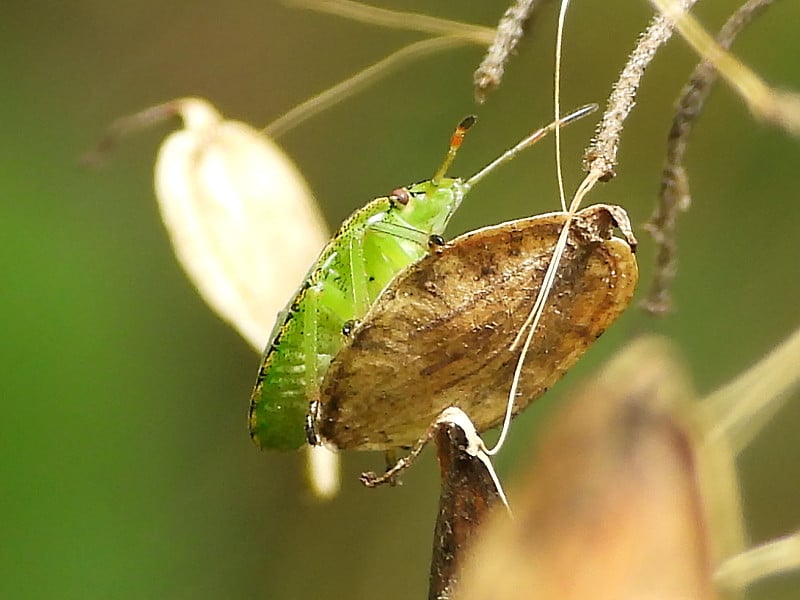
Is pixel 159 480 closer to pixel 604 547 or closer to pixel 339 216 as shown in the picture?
pixel 339 216

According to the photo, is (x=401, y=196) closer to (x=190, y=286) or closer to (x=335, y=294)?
(x=335, y=294)

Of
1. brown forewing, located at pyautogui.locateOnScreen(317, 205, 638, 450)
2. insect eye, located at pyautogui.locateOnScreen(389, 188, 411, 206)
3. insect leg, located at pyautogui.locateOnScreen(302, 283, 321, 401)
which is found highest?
insect eye, located at pyautogui.locateOnScreen(389, 188, 411, 206)

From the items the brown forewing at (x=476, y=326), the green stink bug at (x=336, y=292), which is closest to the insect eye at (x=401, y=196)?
the green stink bug at (x=336, y=292)

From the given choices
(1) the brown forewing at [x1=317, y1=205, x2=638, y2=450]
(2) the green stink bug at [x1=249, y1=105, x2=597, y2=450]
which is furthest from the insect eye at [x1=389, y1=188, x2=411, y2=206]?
(1) the brown forewing at [x1=317, y1=205, x2=638, y2=450]

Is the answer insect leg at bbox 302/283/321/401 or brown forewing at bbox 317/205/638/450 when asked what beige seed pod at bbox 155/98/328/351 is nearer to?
insect leg at bbox 302/283/321/401

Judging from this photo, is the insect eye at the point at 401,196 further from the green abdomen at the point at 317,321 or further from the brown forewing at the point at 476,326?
the brown forewing at the point at 476,326

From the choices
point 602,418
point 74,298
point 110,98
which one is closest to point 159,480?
point 74,298
